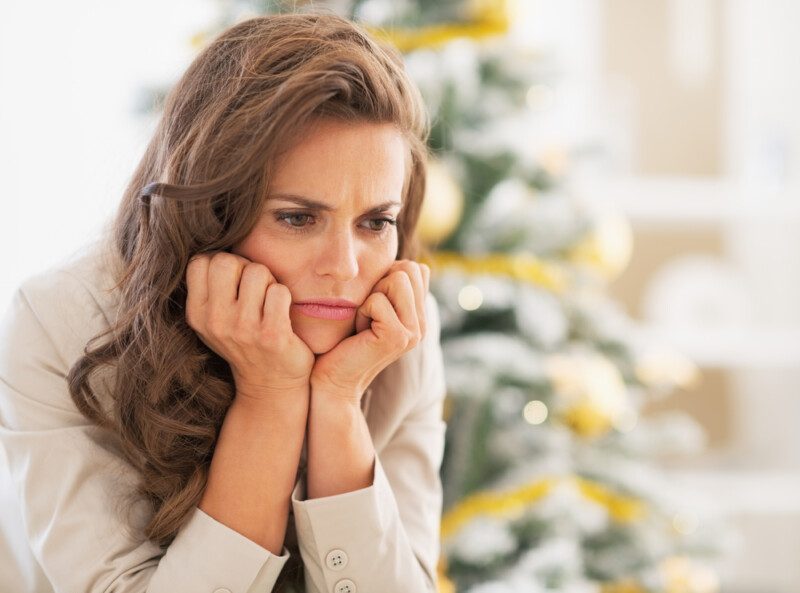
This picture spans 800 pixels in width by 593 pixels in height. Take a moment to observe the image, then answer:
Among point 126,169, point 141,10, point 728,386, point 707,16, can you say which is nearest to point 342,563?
point 126,169

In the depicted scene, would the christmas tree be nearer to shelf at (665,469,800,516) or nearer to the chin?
the chin

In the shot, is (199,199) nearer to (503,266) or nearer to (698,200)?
(503,266)

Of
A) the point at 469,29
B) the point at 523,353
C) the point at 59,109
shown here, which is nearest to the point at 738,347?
the point at 523,353

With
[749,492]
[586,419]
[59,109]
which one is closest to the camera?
[586,419]

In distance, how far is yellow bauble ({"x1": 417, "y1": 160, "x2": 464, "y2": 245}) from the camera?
6.01 feet

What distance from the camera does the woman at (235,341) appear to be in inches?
38.5

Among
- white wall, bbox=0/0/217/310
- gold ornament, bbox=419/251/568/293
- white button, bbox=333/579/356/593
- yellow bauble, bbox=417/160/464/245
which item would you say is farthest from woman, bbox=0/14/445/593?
white wall, bbox=0/0/217/310

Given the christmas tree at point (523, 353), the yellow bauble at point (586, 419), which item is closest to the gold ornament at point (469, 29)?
the christmas tree at point (523, 353)

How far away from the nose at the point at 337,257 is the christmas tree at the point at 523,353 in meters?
0.85

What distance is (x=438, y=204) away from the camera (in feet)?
6.07

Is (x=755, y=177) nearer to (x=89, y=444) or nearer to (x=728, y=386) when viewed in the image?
(x=728, y=386)

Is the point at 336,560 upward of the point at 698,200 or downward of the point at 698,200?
upward

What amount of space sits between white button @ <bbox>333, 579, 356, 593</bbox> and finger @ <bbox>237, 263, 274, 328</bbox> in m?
0.32

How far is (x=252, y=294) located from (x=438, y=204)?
916 millimetres
